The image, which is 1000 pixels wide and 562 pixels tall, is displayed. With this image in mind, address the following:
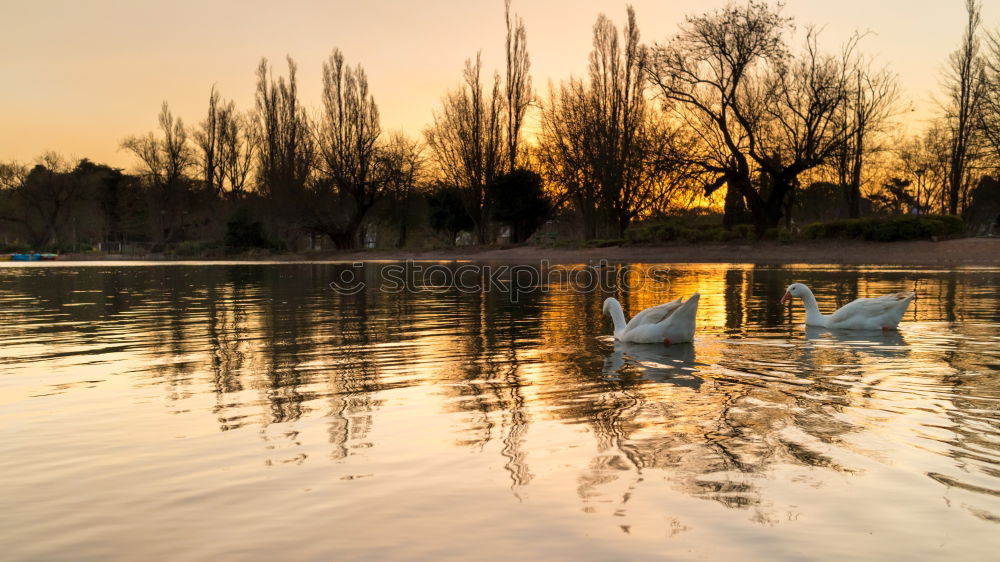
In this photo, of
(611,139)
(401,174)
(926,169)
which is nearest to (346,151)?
(401,174)

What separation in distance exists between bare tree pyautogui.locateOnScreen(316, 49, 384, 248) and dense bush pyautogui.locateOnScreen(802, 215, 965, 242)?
134 ft

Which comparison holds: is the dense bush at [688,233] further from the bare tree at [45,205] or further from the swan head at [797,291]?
the bare tree at [45,205]

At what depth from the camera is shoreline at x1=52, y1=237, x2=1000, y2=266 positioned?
38.8 m

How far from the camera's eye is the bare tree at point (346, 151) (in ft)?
234

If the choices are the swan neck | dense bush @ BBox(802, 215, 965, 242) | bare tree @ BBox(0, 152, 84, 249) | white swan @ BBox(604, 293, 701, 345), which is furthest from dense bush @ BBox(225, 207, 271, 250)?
white swan @ BBox(604, 293, 701, 345)

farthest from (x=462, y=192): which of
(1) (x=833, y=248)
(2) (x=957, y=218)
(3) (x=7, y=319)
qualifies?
(3) (x=7, y=319)

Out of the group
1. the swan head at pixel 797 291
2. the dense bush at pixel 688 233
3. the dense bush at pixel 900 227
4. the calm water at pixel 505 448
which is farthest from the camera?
the dense bush at pixel 688 233

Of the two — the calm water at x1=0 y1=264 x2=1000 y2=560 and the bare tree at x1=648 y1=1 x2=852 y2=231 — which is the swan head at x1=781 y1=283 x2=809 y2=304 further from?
the bare tree at x1=648 y1=1 x2=852 y2=231

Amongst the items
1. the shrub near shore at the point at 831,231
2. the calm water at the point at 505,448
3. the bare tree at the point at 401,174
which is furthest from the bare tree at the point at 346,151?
the calm water at the point at 505,448

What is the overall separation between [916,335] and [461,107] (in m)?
57.8

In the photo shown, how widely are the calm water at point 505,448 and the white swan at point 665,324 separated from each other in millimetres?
206

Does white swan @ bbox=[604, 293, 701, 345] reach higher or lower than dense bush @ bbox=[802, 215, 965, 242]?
lower

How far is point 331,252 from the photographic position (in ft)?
232

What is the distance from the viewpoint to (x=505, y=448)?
5773 millimetres
